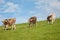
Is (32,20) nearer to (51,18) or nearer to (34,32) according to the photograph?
(51,18)

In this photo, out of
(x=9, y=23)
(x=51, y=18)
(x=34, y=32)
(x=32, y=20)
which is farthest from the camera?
(x=51, y=18)

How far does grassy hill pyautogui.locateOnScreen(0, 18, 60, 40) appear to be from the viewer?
9633mm

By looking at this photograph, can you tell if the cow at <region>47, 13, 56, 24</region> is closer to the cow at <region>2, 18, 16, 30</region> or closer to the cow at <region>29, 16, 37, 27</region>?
the cow at <region>29, 16, 37, 27</region>

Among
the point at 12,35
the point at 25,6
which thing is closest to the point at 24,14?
the point at 25,6

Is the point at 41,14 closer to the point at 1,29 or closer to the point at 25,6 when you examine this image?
the point at 25,6

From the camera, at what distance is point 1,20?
10.4 metres

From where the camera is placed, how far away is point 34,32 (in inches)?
394

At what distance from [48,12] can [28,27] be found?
1.08 metres

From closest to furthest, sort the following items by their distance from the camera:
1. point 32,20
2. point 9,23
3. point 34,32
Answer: point 34,32
point 9,23
point 32,20

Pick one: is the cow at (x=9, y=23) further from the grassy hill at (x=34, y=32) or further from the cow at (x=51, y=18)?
the cow at (x=51, y=18)

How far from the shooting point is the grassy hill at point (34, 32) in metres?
9.63

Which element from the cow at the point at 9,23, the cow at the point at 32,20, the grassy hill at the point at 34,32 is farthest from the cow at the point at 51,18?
the cow at the point at 9,23

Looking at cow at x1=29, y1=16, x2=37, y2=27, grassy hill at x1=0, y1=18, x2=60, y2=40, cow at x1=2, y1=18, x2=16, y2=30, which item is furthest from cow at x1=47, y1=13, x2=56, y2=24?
cow at x1=2, y1=18, x2=16, y2=30

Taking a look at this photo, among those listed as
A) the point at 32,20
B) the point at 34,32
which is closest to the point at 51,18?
the point at 32,20
